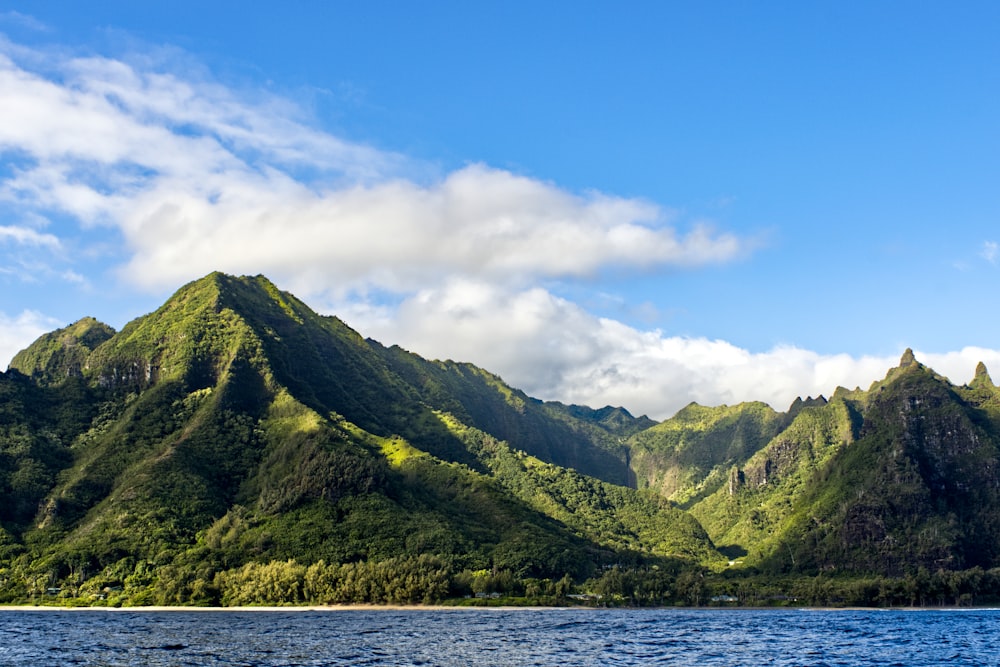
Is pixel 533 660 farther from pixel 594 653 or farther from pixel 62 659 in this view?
pixel 62 659

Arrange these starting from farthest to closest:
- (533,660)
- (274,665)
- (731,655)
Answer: (731,655), (533,660), (274,665)

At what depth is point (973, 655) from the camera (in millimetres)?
191375

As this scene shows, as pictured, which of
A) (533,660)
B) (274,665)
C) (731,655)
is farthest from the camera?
(731,655)

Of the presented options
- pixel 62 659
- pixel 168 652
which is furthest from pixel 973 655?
pixel 62 659

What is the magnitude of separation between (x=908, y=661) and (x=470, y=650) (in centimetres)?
7954

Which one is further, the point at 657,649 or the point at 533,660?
the point at 657,649

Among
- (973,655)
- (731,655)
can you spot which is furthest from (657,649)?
(973,655)

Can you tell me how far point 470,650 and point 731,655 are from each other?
49.2 meters

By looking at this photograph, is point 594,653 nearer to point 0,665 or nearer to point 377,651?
point 377,651

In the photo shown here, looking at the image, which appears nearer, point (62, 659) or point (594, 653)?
point (62, 659)

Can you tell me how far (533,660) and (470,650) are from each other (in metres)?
20.5

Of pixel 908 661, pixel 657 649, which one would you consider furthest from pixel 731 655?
pixel 908 661

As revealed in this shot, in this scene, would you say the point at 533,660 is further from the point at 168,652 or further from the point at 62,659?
the point at 62,659

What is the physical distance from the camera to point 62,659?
17000 centimetres
